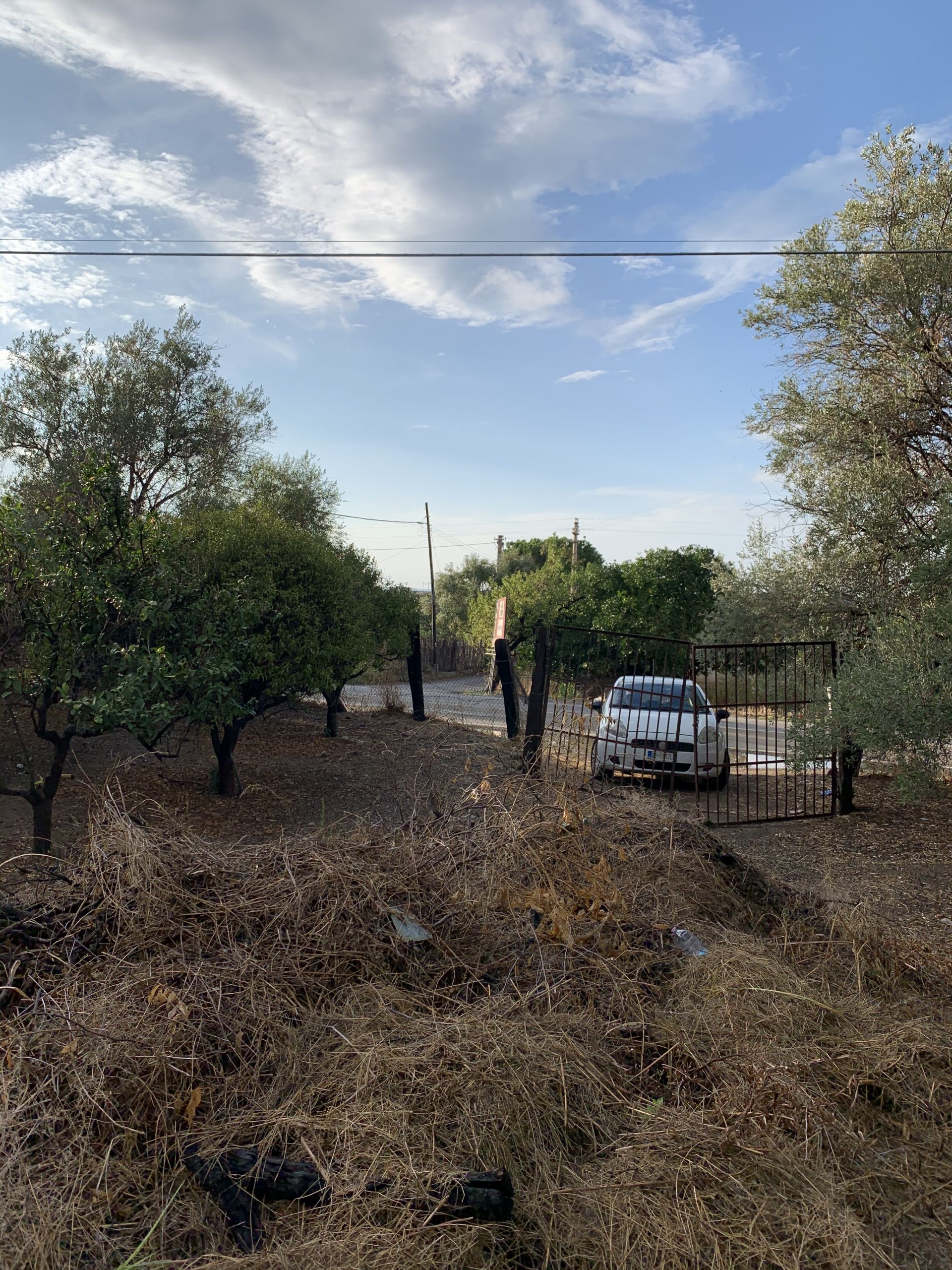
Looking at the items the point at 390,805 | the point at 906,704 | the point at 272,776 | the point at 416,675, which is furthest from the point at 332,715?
the point at 906,704

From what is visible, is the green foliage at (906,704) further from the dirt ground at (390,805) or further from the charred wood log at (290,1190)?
the charred wood log at (290,1190)

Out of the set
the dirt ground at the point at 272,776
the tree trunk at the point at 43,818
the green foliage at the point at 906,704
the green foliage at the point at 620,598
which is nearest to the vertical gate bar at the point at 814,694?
the green foliage at the point at 906,704

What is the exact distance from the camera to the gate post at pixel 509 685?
11.6 metres

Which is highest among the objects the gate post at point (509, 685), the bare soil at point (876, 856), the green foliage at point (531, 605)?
the green foliage at point (531, 605)

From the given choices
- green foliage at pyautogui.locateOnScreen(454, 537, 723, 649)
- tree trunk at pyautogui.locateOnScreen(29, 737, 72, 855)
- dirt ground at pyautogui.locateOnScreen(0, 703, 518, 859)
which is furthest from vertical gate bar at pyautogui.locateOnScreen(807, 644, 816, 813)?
green foliage at pyautogui.locateOnScreen(454, 537, 723, 649)

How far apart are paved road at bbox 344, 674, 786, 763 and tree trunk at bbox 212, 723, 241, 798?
3.86 metres

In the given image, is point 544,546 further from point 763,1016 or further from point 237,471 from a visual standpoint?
point 763,1016

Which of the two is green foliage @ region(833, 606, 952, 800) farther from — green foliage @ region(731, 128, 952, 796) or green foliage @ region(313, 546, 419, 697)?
green foliage @ region(313, 546, 419, 697)

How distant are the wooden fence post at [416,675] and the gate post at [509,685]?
8.15 feet

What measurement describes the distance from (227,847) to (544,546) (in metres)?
43.7

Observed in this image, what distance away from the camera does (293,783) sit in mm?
10352

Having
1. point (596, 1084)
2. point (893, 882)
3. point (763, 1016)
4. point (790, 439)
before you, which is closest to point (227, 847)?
point (596, 1084)

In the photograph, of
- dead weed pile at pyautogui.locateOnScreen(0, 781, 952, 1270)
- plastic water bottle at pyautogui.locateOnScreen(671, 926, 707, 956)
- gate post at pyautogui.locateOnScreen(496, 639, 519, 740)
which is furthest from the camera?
gate post at pyautogui.locateOnScreen(496, 639, 519, 740)

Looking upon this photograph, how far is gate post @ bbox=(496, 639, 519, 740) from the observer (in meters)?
11.6
